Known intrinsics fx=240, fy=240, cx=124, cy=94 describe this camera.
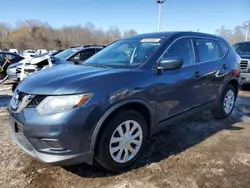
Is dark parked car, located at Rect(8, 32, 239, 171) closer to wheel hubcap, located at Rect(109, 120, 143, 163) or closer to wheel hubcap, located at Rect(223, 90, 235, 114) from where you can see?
wheel hubcap, located at Rect(109, 120, 143, 163)

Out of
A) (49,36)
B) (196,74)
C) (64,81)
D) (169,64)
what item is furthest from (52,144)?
(49,36)

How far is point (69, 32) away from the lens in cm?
6122

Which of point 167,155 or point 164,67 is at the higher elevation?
point 164,67

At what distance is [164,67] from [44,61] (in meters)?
4.70

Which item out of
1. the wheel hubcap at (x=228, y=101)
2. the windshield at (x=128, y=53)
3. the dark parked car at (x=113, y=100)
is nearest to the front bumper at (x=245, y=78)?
the wheel hubcap at (x=228, y=101)

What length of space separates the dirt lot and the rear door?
0.79 meters

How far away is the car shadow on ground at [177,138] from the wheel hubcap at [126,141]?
220 millimetres

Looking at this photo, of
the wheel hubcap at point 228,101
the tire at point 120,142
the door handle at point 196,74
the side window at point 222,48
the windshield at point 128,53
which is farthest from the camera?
the wheel hubcap at point 228,101

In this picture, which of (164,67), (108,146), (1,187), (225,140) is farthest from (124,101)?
(225,140)

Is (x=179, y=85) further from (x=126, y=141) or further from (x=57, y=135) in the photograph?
(x=57, y=135)

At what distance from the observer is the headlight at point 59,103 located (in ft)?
7.94

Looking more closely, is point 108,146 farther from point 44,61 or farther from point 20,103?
point 44,61

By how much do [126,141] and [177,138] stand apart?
4.61ft

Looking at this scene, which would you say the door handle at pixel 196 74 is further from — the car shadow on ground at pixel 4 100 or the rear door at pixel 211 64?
the car shadow on ground at pixel 4 100
